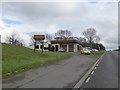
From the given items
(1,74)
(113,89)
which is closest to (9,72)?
(1,74)

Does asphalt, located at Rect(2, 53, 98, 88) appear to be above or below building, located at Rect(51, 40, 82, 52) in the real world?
below

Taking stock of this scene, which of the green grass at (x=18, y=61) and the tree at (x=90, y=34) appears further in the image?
the tree at (x=90, y=34)

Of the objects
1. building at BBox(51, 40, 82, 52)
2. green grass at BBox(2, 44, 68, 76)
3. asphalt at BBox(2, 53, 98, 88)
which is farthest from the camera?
building at BBox(51, 40, 82, 52)

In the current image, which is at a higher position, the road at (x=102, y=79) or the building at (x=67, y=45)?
the building at (x=67, y=45)

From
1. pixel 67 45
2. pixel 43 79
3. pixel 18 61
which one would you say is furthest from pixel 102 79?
pixel 67 45

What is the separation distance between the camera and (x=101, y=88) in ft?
36.5

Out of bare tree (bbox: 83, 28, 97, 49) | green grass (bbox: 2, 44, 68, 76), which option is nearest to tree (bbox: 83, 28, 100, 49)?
bare tree (bbox: 83, 28, 97, 49)

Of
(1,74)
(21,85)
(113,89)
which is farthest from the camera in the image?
(1,74)

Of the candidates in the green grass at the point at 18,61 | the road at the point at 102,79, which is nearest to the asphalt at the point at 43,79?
the road at the point at 102,79

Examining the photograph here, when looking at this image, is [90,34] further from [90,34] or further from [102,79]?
[102,79]

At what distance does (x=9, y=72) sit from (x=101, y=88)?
6598mm

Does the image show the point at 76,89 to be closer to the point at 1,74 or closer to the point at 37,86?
the point at 37,86

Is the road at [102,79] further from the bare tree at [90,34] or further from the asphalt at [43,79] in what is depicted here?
the bare tree at [90,34]

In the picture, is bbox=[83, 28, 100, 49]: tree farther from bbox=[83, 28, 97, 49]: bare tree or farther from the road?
the road
